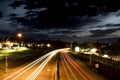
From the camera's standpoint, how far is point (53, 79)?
5481cm

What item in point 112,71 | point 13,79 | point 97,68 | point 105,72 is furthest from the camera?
point 97,68

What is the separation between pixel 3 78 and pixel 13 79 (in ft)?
7.19

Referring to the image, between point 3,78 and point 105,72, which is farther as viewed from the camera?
point 105,72

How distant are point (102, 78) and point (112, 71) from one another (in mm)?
4507

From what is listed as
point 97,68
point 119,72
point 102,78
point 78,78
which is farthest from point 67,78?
point 97,68

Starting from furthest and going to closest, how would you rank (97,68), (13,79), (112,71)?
(97,68) → (112,71) → (13,79)

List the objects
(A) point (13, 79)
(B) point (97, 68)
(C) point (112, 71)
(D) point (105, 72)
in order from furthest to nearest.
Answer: (B) point (97, 68) → (D) point (105, 72) → (C) point (112, 71) → (A) point (13, 79)

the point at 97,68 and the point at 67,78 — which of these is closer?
the point at 67,78

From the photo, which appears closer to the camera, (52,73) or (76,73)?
(76,73)

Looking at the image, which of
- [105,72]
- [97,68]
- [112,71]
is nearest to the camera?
[112,71]

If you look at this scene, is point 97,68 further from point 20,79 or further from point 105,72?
point 20,79

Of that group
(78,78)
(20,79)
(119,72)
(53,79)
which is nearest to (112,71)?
(119,72)

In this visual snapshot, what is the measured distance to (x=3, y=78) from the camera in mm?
53688

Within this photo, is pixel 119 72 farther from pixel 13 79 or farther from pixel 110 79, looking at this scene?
pixel 13 79
